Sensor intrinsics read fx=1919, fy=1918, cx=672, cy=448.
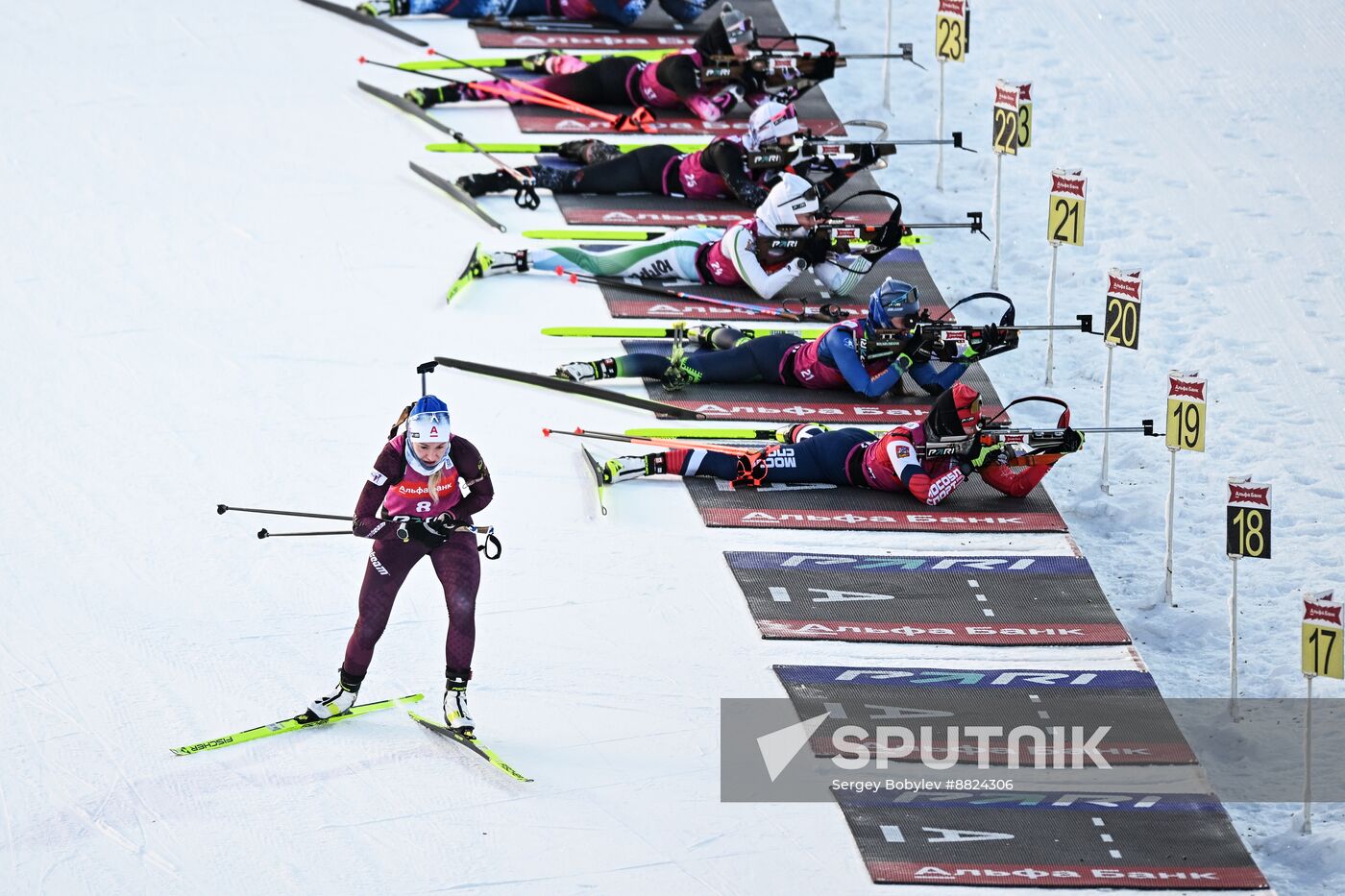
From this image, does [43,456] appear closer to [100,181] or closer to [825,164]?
[100,181]

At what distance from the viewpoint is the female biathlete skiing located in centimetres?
752

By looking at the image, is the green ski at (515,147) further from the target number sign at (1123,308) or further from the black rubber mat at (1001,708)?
the black rubber mat at (1001,708)

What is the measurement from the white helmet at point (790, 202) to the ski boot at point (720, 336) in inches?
27.6

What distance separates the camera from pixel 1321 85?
14.5m

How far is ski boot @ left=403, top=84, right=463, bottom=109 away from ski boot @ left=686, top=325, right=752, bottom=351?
12.6ft

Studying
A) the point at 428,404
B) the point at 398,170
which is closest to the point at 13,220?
the point at 398,170

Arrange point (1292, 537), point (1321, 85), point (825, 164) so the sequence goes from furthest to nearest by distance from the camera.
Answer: point (1321, 85), point (825, 164), point (1292, 537)

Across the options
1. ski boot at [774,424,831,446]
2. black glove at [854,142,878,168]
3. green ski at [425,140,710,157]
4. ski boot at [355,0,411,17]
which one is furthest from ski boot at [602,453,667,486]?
ski boot at [355,0,411,17]

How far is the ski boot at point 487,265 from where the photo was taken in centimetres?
1155

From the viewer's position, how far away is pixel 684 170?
1276 cm

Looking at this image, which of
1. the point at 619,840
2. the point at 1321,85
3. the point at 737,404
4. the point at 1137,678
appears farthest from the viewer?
the point at 1321,85

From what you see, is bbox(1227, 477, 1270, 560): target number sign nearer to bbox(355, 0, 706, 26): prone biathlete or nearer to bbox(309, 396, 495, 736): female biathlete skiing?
bbox(309, 396, 495, 736): female biathlete skiing

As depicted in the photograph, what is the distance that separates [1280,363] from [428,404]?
19.5ft

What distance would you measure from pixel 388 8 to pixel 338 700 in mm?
8844
